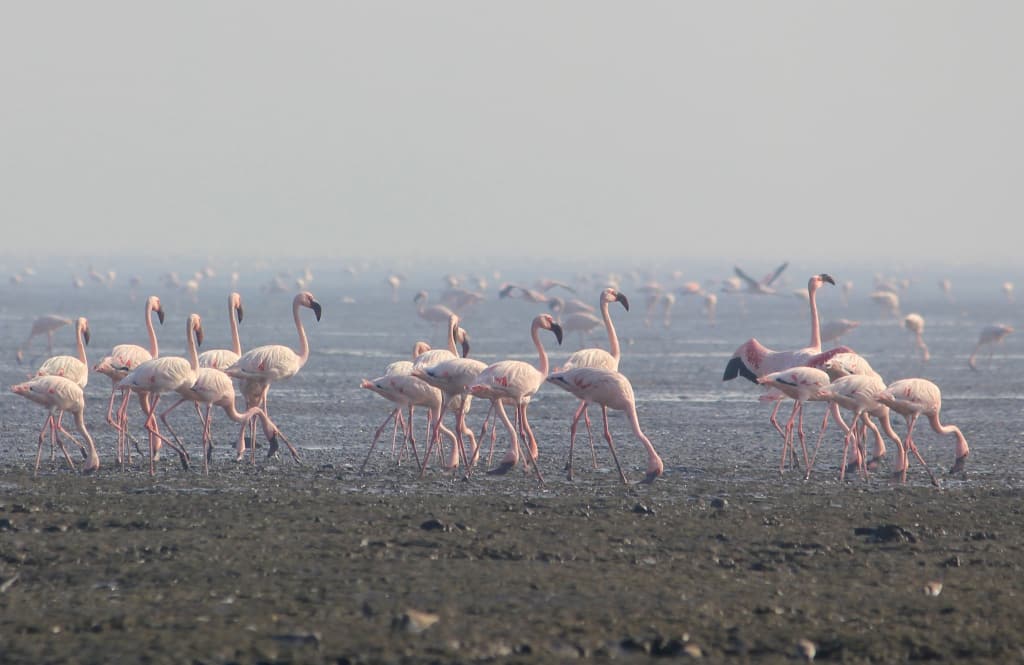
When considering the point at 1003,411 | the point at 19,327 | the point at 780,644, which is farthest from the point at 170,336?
the point at 780,644

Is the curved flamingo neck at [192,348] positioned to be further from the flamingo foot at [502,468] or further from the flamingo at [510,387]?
the flamingo foot at [502,468]

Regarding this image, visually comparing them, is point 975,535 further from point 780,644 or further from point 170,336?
point 170,336

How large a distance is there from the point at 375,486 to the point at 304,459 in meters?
1.82

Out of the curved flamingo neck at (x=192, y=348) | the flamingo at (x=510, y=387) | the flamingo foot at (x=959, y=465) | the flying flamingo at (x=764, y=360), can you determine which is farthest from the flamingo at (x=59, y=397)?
the flamingo foot at (x=959, y=465)

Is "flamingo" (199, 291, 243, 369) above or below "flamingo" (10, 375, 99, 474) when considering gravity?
above

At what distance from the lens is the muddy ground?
21.4 ft

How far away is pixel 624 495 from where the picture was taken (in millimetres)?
10734

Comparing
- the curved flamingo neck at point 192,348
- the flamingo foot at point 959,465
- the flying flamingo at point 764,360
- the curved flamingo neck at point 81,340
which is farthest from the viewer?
the curved flamingo neck at point 81,340

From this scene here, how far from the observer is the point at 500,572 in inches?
311

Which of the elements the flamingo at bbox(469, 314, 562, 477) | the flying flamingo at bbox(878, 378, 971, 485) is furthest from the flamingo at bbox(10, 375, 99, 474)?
the flying flamingo at bbox(878, 378, 971, 485)

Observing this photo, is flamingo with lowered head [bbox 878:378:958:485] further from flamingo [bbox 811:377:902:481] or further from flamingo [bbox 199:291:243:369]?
flamingo [bbox 199:291:243:369]

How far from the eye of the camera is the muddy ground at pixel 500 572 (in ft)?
21.4

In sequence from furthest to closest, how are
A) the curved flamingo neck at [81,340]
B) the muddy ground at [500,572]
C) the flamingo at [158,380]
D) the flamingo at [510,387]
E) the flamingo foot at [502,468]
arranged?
the curved flamingo neck at [81,340], the flamingo foot at [502,468], the flamingo at [158,380], the flamingo at [510,387], the muddy ground at [500,572]

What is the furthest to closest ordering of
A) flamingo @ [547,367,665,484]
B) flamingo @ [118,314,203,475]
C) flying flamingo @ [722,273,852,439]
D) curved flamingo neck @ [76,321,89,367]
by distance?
curved flamingo neck @ [76,321,89,367] → flying flamingo @ [722,273,852,439] → flamingo @ [118,314,203,475] → flamingo @ [547,367,665,484]
